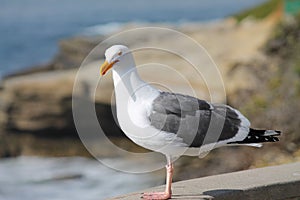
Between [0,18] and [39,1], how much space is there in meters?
34.8

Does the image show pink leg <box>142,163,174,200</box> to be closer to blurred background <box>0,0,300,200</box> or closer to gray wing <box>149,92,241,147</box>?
gray wing <box>149,92,241,147</box>

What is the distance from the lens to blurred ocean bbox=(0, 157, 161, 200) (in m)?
12.7

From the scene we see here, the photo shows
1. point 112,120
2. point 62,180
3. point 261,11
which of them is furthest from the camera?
point 261,11

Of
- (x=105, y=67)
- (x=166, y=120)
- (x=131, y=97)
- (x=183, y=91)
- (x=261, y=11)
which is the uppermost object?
(x=261, y=11)

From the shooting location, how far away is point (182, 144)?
462cm

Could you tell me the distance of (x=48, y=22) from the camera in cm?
7381

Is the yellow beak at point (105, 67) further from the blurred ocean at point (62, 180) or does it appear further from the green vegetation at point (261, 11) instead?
the green vegetation at point (261, 11)

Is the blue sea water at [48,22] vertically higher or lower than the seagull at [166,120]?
higher

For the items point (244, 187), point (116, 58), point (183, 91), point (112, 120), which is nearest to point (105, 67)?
point (116, 58)

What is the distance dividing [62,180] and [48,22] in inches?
2407

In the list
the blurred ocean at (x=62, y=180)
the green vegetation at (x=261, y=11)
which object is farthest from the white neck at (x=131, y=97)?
the green vegetation at (x=261, y=11)

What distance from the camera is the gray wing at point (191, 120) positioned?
4.59 metres

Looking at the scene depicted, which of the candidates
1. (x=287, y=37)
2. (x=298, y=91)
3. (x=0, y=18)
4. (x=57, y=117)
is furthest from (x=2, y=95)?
(x=0, y=18)

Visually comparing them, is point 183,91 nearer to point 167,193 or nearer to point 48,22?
point 167,193
